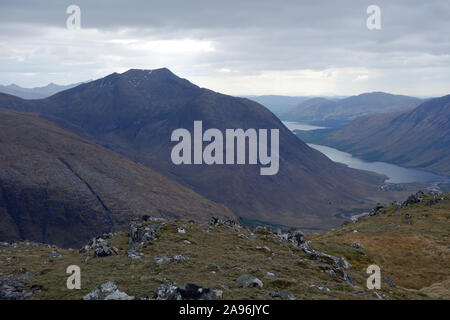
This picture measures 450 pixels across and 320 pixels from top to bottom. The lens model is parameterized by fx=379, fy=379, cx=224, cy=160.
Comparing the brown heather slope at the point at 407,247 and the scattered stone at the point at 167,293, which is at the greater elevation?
the scattered stone at the point at 167,293

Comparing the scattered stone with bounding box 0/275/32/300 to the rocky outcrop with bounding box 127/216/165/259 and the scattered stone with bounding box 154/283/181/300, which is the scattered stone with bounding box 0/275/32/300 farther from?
the rocky outcrop with bounding box 127/216/165/259

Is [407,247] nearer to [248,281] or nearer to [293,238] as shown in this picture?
[293,238]

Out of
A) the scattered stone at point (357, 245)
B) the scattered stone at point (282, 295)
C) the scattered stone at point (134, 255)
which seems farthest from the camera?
the scattered stone at point (357, 245)

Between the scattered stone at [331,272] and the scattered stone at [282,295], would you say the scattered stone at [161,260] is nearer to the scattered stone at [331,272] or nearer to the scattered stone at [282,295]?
the scattered stone at [282,295]

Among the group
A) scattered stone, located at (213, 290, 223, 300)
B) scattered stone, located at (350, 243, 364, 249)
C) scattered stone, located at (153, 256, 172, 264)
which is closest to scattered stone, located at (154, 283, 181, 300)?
scattered stone, located at (213, 290, 223, 300)

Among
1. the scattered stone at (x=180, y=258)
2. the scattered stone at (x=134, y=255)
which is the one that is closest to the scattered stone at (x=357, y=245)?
the scattered stone at (x=180, y=258)

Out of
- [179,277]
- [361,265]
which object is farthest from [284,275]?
[361,265]
